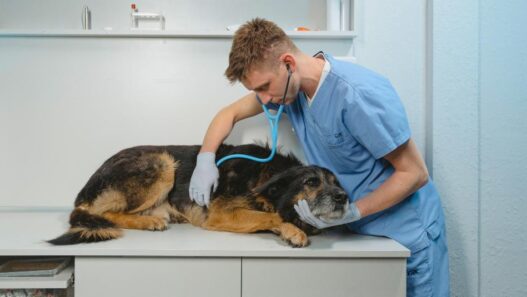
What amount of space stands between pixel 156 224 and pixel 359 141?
0.85 m

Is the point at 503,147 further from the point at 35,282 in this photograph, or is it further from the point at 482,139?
the point at 35,282

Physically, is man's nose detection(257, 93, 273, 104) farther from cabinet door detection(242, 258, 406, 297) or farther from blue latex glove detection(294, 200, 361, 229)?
cabinet door detection(242, 258, 406, 297)

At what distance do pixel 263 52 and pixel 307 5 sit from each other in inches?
31.6

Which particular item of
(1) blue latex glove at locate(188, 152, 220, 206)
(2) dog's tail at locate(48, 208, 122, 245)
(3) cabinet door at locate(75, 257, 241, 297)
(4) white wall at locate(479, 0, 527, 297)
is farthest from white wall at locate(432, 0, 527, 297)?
(2) dog's tail at locate(48, 208, 122, 245)

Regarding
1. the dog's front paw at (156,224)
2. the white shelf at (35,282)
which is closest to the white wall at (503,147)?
the dog's front paw at (156,224)

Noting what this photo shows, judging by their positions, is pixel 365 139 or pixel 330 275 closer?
pixel 330 275

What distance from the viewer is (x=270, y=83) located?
1435 mm

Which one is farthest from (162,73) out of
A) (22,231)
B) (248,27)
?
(22,231)

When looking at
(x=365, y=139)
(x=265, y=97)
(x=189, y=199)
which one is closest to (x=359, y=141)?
(x=365, y=139)

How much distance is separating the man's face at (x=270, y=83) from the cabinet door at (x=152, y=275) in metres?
0.58

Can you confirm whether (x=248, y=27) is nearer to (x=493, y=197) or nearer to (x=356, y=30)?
(x=356, y=30)

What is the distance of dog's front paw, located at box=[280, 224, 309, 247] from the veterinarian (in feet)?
0.22

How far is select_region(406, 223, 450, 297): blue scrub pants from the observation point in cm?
149

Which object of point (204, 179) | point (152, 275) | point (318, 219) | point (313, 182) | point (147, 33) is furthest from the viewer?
point (147, 33)
